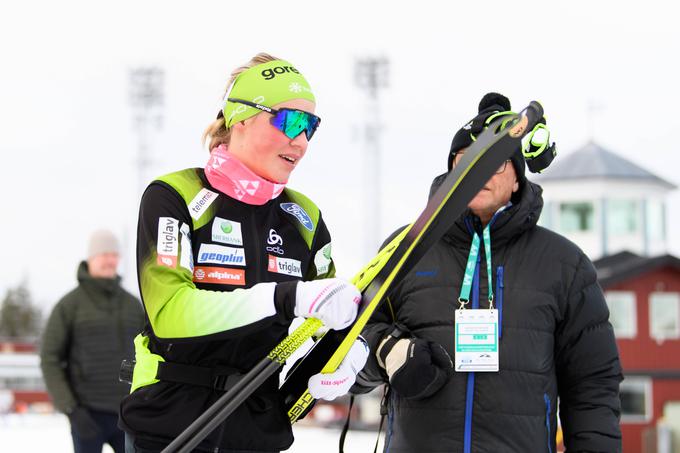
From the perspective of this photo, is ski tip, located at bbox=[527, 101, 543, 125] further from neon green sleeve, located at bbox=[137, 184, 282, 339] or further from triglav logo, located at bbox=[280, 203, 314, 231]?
neon green sleeve, located at bbox=[137, 184, 282, 339]

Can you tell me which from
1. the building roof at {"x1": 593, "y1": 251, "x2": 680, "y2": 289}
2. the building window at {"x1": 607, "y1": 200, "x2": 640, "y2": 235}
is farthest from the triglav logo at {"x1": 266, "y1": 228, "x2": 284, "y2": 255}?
the building window at {"x1": 607, "y1": 200, "x2": 640, "y2": 235}

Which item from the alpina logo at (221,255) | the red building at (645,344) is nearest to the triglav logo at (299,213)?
the alpina logo at (221,255)

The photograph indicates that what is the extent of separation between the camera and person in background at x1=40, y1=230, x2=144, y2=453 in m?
6.00

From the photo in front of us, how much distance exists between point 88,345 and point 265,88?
150 inches

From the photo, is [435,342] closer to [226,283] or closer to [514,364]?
[514,364]

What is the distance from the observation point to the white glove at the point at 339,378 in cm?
271

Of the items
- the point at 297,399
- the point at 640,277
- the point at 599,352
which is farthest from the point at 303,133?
the point at 640,277

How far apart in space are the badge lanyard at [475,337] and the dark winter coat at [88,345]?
3.41m

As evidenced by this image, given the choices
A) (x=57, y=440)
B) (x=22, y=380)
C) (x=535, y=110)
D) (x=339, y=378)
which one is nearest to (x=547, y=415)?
(x=339, y=378)

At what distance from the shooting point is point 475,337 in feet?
10.1

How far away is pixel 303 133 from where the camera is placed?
9.02 ft

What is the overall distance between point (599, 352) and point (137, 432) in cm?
138

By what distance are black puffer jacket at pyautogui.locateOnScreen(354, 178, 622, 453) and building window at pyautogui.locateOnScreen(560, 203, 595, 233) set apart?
3911cm

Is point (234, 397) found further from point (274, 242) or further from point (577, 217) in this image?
point (577, 217)
